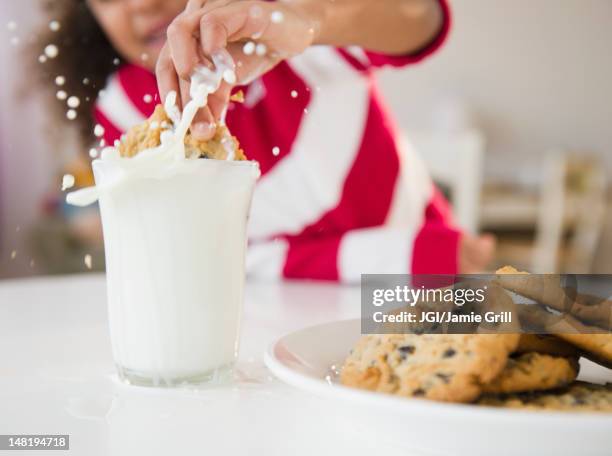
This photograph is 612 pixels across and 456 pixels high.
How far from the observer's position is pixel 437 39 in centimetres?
88

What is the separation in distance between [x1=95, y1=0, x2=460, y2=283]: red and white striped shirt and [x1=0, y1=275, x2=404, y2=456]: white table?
0.40 meters

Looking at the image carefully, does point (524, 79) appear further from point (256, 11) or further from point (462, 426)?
point (462, 426)

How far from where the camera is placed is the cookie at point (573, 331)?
0.33 metres

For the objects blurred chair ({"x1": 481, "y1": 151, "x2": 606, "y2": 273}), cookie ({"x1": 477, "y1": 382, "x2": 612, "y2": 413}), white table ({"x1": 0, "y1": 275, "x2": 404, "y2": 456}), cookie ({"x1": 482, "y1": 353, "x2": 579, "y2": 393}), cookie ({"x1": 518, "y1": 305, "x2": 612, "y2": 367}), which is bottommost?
blurred chair ({"x1": 481, "y1": 151, "x2": 606, "y2": 273})

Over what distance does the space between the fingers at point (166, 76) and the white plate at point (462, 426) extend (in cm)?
18

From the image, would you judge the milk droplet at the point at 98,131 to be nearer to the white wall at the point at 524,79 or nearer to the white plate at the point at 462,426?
the white plate at the point at 462,426

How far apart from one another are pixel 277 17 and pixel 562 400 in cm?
29

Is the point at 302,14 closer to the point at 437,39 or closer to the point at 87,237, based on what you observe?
the point at 437,39

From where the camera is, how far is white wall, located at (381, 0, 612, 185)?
3.76 metres

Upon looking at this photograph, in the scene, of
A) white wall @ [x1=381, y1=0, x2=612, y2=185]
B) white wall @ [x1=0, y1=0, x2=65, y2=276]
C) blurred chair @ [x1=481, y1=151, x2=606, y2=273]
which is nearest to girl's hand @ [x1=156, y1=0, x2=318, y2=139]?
white wall @ [x1=0, y1=0, x2=65, y2=276]

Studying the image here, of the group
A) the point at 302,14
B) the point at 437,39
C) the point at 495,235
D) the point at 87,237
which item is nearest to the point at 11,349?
the point at 302,14

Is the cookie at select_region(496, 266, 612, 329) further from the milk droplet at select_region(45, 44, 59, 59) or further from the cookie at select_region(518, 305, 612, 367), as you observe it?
the milk droplet at select_region(45, 44, 59, 59)

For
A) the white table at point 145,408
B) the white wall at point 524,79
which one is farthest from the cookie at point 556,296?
the white wall at point 524,79

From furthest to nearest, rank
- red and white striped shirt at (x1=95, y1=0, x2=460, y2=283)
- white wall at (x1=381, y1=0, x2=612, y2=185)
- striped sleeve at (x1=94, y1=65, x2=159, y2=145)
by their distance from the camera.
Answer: white wall at (x1=381, y1=0, x2=612, y2=185)
red and white striped shirt at (x1=95, y1=0, x2=460, y2=283)
striped sleeve at (x1=94, y1=65, x2=159, y2=145)
